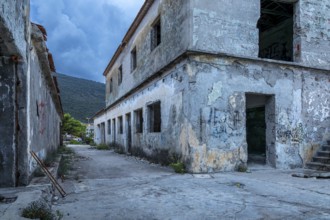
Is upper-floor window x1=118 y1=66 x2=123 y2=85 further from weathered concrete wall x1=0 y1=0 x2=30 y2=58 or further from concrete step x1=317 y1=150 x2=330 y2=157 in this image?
weathered concrete wall x1=0 y1=0 x2=30 y2=58

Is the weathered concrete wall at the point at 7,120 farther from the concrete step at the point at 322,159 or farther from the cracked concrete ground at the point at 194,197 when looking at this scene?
the concrete step at the point at 322,159

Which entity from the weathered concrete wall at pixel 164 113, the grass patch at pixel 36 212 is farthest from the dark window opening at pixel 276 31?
the grass patch at pixel 36 212

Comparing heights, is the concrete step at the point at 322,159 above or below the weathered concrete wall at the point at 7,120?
below

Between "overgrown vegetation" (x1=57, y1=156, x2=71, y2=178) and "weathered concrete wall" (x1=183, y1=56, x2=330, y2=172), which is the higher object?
"weathered concrete wall" (x1=183, y1=56, x2=330, y2=172)

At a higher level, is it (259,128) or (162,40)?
(162,40)

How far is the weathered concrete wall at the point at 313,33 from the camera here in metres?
8.80

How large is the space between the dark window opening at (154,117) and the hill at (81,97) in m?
50.3

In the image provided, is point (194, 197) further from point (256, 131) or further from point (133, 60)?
point (133, 60)

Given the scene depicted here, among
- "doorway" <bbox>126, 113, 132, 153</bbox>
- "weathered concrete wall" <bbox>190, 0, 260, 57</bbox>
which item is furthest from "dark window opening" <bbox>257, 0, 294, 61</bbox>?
"doorway" <bbox>126, 113, 132, 153</bbox>

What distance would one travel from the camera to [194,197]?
4.60 m

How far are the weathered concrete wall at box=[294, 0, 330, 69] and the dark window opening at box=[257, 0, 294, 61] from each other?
5.95 feet

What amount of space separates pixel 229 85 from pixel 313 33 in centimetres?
363

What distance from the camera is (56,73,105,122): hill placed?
65725mm

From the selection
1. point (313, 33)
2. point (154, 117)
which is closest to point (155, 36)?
point (154, 117)
